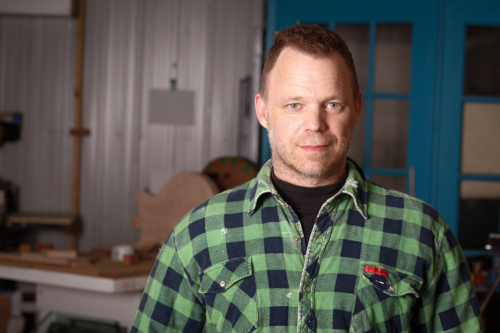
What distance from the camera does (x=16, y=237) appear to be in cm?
335

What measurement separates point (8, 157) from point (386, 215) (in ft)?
10.4

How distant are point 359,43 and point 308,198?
2.08 metres

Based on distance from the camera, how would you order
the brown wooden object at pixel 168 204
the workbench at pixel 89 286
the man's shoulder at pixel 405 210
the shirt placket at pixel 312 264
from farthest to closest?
the brown wooden object at pixel 168 204 → the workbench at pixel 89 286 → the man's shoulder at pixel 405 210 → the shirt placket at pixel 312 264

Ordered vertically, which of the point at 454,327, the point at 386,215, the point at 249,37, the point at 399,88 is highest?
the point at 249,37

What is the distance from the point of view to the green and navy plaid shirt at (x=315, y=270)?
1.16 m

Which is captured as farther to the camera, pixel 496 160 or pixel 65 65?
pixel 65 65

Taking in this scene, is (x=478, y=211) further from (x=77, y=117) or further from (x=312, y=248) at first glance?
(x=77, y=117)

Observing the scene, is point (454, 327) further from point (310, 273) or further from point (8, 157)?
point (8, 157)

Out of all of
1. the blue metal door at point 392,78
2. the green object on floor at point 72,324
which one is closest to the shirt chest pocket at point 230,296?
the green object on floor at point 72,324

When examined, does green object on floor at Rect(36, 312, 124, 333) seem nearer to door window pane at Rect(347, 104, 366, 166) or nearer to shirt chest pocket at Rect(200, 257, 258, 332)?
shirt chest pocket at Rect(200, 257, 258, 332)

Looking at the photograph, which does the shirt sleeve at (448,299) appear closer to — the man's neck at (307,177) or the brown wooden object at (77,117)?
the man's neck at (307,177)

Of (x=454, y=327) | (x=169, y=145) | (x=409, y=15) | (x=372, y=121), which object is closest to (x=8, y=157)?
(x=169, y=145)

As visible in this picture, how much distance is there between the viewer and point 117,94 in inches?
138

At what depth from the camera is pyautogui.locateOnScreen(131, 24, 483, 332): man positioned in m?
1.17
